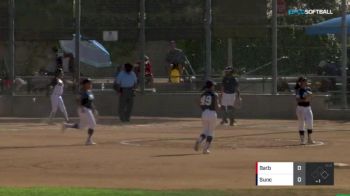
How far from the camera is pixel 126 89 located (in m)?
31.7

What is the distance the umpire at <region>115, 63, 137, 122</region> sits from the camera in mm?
31578

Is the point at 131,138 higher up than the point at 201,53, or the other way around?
the point at 201,53

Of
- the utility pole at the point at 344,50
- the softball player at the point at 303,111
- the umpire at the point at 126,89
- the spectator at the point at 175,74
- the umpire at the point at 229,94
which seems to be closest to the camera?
the softball player at the point at 303,111

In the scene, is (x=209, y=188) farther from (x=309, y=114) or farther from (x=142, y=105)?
(x=142, y=105)

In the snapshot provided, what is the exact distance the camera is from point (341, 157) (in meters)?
21.5

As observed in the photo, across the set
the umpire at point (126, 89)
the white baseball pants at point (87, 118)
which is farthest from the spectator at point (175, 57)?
the white baseball pants at point (87, 118)

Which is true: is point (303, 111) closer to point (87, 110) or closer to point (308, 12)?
point (87, 110)

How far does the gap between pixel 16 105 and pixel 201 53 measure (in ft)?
22.5

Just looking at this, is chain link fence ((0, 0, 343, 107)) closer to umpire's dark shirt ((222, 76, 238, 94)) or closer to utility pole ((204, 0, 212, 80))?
utility pole ((204, 0, 212, 80))

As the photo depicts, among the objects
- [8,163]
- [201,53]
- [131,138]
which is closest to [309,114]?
[131,138]

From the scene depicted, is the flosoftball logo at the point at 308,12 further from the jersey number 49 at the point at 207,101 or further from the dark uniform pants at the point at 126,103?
the jersey number 49 at the point at 207,101

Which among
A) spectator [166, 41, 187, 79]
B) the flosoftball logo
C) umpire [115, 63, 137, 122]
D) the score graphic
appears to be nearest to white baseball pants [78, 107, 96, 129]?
umpire [115, 63, 137, 122]

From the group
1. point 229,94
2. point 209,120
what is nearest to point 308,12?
point 229,94

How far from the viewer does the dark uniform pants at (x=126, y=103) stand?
31.7 meters
